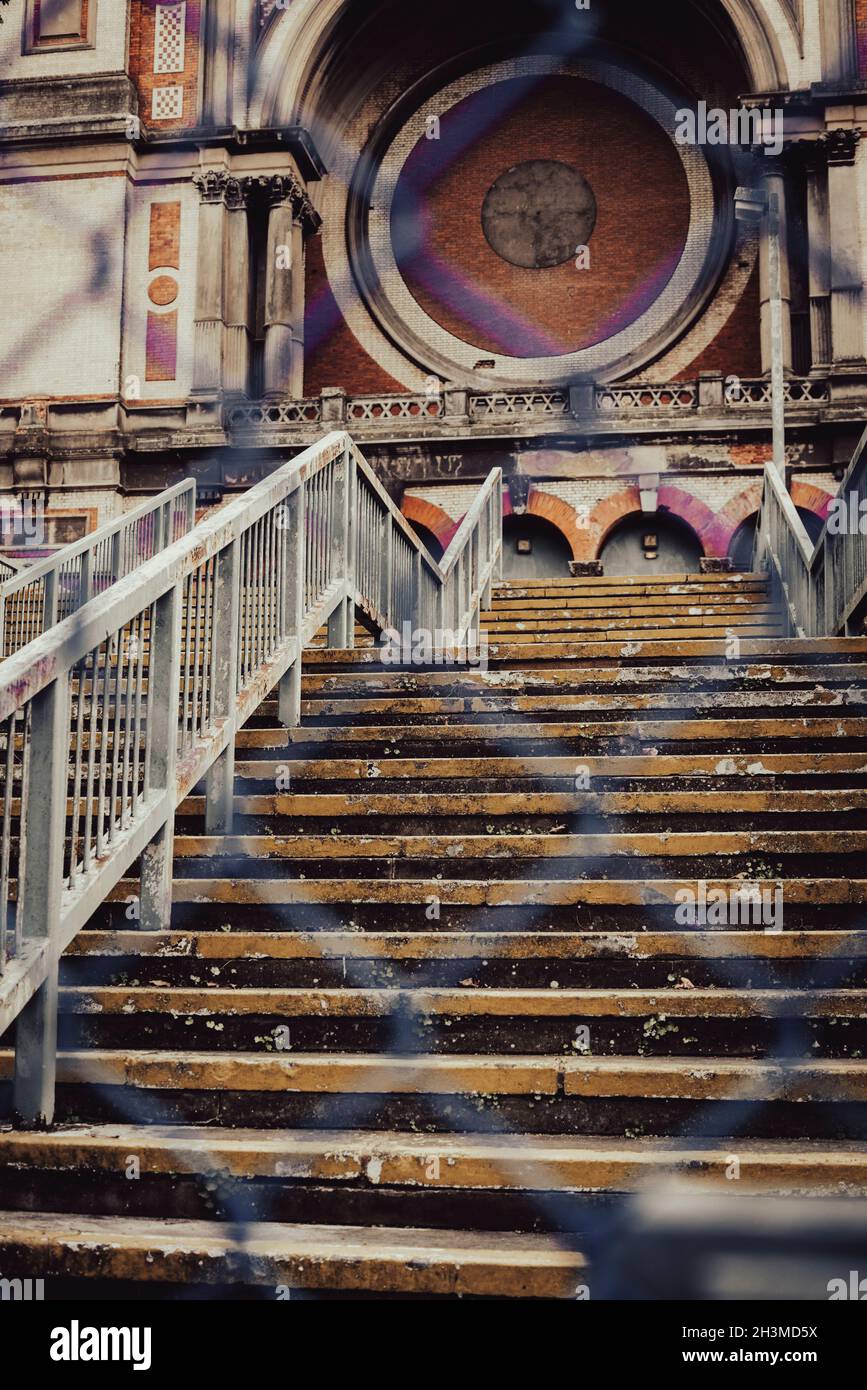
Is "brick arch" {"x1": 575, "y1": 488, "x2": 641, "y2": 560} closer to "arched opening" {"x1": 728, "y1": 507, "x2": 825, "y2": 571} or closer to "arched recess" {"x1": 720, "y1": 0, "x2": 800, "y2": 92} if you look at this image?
"arched opening" {"x1": 728, "y1": 507, "x2": 825, "y2": 571}

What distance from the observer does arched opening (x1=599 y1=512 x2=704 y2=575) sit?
1923 cm

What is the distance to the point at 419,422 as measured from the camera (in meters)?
19.3

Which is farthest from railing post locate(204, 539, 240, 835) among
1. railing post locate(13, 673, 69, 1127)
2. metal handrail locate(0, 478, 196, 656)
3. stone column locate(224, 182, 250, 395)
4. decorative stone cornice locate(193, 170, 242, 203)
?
decorative stone cornice locate(193, 170, 242, 203)

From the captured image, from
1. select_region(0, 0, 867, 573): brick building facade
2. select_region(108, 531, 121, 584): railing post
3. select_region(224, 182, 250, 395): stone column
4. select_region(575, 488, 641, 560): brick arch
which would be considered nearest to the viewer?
select_region(108, 531, 121, 584): railing post

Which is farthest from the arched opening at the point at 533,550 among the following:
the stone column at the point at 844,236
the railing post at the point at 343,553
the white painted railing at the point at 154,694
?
the railing post at the point at 343,553

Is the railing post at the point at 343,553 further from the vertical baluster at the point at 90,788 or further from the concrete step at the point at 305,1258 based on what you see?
the concrete step at the point at 305,1258

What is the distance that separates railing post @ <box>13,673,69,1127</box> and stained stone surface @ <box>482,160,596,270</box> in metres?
20.3

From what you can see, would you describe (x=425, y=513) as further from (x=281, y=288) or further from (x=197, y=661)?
(x=197, y=661)

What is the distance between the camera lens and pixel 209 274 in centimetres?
2061

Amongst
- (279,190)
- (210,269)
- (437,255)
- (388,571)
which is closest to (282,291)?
(210,269)

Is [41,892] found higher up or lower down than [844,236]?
lower down

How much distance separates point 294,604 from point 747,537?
1379 cm

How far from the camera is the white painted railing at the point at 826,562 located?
23.6 feet
